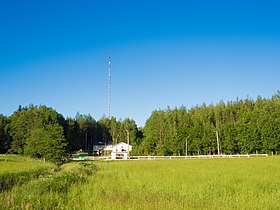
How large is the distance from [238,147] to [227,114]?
43.3ft

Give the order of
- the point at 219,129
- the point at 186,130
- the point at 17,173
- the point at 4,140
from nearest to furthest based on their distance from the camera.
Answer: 1. the point at 17,173
2. the point at 219,129
3. the point at 186,130
4. the point at 4,140

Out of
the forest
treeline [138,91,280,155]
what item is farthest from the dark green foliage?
treeline [138,91,280,155]

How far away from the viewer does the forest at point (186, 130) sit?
165 ft

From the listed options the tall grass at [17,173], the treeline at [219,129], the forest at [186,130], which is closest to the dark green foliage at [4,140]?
the forest at [186,130]

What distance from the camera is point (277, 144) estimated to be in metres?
59.0

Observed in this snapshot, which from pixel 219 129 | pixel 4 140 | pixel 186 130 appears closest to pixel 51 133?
pixel 186 130

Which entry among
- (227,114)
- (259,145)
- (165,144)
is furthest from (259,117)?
(165,144)

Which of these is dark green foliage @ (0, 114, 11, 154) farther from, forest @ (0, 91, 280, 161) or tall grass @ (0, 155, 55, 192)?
tall grass @ (0, 155, 55, 192)

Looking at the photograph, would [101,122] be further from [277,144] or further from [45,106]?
[277,144]

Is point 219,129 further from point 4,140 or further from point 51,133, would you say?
point 4,140

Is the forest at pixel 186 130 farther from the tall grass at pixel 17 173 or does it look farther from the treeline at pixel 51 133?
the tall grass at pixel 17 173

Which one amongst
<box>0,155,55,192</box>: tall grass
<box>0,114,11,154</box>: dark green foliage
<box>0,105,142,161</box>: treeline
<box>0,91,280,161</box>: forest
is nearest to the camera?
<box>0,155,55,192</box>: tall grass

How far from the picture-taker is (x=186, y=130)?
7250 cm

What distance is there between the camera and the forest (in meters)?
50.4
